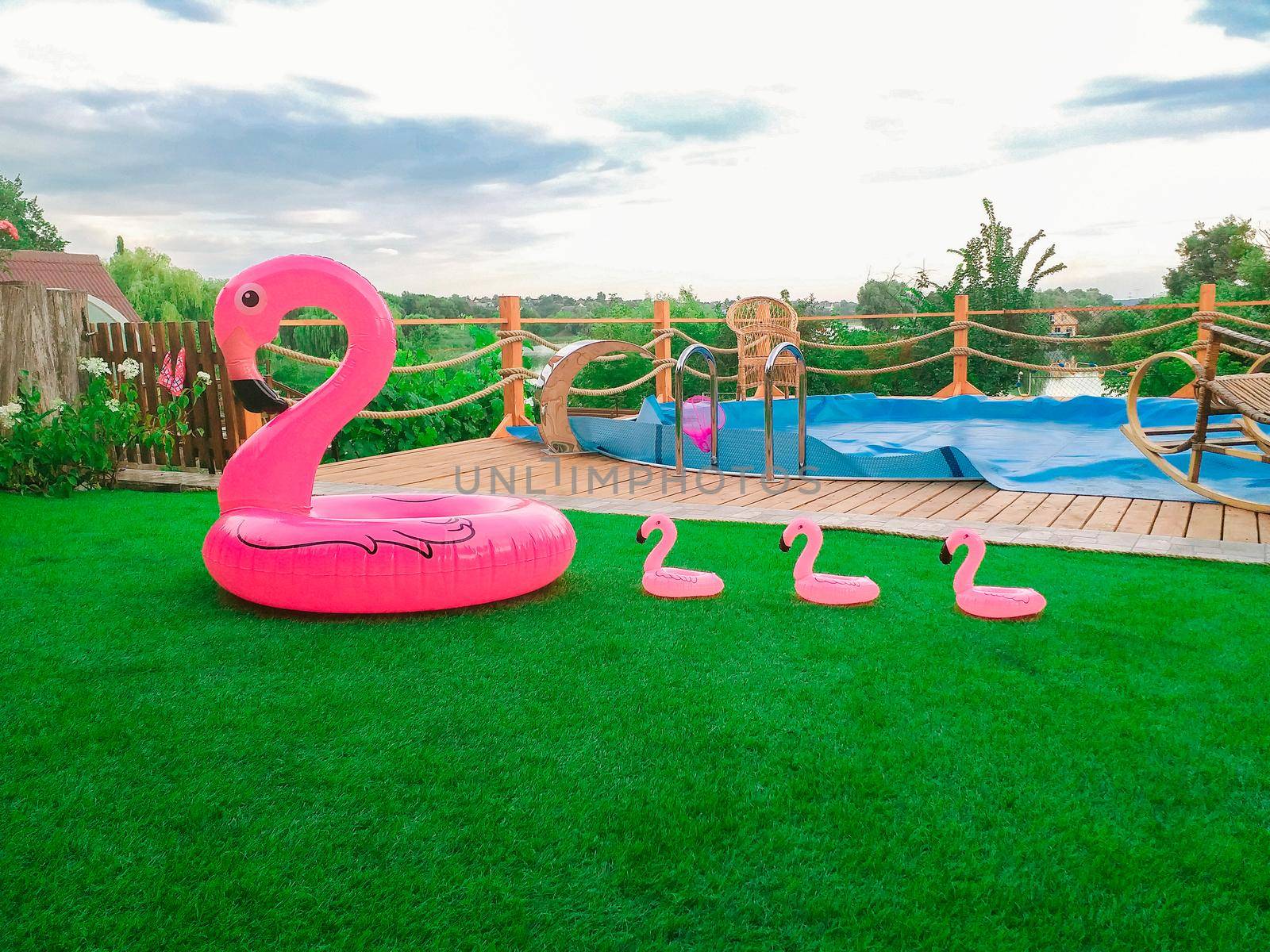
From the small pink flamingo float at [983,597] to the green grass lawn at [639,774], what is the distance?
7 cm

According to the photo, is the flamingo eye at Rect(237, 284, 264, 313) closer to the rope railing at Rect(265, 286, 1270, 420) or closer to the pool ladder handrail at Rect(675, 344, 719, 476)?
the rope railing at Rect(265, 286, 1270, 420)

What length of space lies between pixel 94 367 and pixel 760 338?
735cm

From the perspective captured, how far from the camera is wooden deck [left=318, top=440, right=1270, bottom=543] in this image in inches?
185

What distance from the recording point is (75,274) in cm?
2744

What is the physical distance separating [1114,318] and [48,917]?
17.8m

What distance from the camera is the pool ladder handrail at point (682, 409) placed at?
625 centimetres

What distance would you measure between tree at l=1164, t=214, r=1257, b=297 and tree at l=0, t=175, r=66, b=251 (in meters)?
41.0

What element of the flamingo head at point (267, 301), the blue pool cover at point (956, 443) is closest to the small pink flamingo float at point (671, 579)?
the flamingo head at point (267, 301)

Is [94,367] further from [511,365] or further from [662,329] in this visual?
[662,329]

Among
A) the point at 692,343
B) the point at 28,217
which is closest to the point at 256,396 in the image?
the point at 692,343

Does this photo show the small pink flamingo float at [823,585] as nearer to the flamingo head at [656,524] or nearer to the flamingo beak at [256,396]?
the flamingo head at [656,524]

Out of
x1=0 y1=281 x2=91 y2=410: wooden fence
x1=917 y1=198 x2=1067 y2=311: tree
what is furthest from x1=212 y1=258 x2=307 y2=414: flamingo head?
x1=917 y1=198 x2=1067 y2=311: tree

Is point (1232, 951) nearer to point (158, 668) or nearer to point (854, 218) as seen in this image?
point (158, 668)

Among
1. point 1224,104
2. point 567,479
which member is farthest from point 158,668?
point 1224,104
